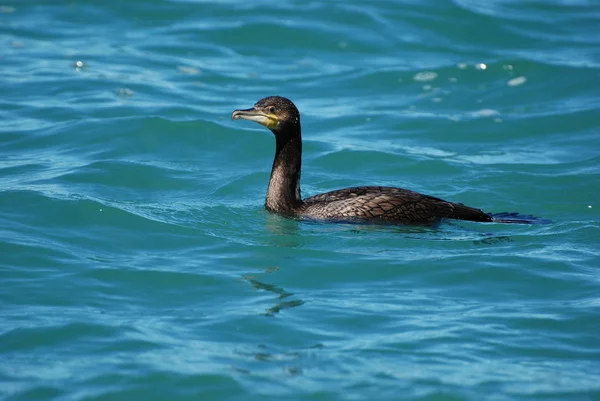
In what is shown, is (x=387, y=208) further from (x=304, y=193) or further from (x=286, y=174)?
(x=304, y=193)

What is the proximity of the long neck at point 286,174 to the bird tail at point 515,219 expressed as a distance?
2115 mm

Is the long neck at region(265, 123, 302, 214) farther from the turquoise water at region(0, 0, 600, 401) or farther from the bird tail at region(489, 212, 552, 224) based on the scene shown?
the bird tail at region(489, 212, 552, 224)

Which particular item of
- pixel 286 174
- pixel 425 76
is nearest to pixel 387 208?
pixel 286 174

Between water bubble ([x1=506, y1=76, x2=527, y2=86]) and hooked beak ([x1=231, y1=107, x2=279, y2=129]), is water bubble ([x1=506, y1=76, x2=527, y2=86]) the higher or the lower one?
the higher one

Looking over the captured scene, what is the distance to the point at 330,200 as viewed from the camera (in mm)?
10234

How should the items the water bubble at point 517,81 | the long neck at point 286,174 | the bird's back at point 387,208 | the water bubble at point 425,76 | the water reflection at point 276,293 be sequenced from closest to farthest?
the water reflection at point 276,293
the bird's back at point 387,208
the long neck at point 286,174
the water bubble at point 517,81
the water bubble at point 425,76

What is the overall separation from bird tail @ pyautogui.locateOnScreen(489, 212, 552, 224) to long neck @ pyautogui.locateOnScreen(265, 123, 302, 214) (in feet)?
6.94

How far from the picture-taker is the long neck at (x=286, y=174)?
10430mm

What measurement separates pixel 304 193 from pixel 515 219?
112 inches

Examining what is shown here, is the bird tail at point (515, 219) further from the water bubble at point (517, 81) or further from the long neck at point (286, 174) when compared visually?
the water bubble at point (517, 81)

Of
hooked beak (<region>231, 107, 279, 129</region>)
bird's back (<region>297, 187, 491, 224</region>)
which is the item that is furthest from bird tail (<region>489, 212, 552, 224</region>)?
hooked beak (<region>231, 107, 279, 129</region>)

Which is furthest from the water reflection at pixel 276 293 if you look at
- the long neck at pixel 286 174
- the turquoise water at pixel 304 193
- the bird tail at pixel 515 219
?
the bird tail at pixel 515 219

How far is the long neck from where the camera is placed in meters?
10.4

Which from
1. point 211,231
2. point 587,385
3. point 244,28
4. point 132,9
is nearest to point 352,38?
point 244,28
